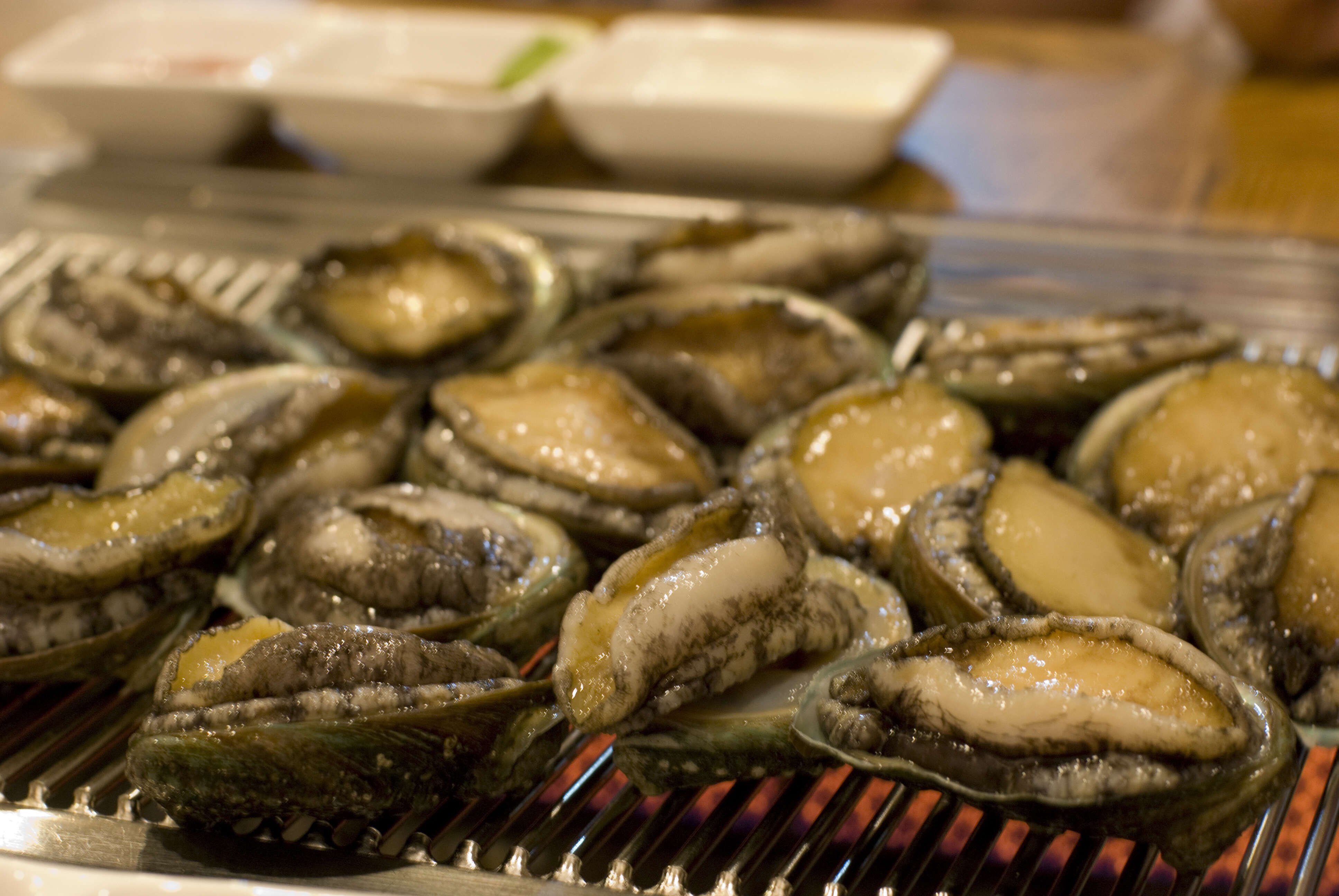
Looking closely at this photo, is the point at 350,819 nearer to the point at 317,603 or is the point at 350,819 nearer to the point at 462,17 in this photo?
the point at 317,603

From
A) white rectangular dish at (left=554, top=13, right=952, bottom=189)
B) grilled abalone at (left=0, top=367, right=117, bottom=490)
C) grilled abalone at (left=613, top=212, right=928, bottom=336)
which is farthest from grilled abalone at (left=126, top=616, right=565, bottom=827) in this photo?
white rectangular dish at (left=554, top=13, right=952, bottom=189)

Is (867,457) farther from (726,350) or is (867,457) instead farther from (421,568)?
(421,568)

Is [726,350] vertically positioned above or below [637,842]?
above

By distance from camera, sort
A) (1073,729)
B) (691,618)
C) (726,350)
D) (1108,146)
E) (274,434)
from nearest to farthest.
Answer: (1073,729) → (691,618) → (274,434) → (726,350) → (1108,146)

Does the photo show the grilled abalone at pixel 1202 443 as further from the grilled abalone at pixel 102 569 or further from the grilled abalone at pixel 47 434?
the grilled abalone at pixel 47 434

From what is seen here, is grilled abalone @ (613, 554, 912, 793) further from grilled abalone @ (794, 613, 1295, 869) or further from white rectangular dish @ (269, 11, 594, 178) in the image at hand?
white rectangular dish @ (269, 11, 594, 178)

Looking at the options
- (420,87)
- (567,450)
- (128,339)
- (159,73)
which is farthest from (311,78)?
(567,450)
